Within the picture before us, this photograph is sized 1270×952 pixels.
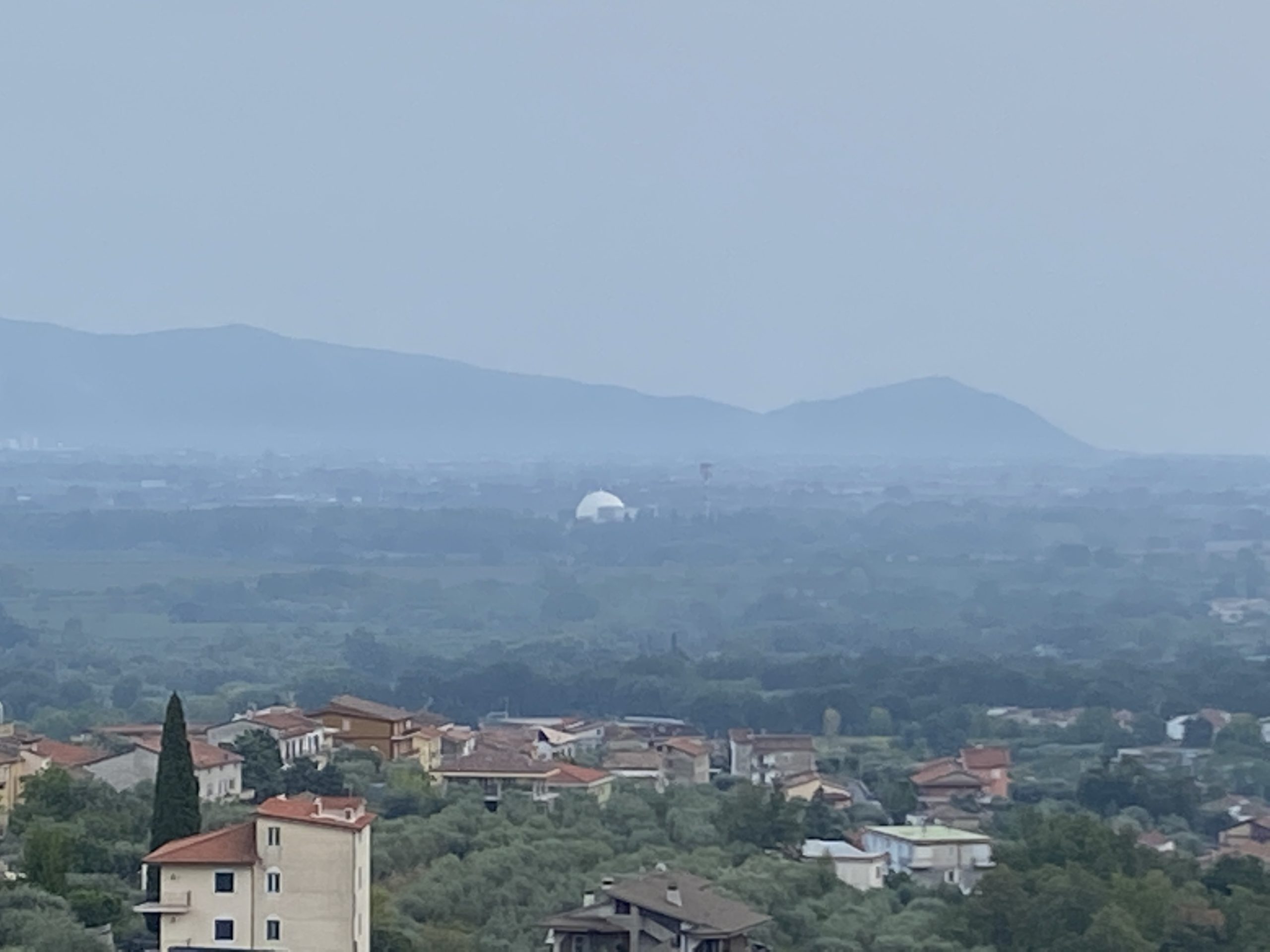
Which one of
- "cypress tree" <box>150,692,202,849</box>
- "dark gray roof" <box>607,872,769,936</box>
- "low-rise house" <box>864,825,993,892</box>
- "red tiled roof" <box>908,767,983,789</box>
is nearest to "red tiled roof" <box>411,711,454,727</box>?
"red tiled roof" <box>908,767,983,789</box>

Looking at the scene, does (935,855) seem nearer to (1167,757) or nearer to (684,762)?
(684,762)

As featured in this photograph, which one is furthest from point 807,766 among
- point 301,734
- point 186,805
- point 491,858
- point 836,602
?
point 836,602

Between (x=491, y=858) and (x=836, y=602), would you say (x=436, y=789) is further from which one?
(x=836, y=602)

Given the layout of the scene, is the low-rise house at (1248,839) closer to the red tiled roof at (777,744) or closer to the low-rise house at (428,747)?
the red tiled roof at (777,744)

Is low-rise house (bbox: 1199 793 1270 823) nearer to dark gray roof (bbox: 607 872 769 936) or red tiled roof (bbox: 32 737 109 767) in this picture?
red tiled roof (bbox: 32 737 109 767)

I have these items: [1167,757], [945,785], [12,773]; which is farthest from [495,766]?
[1167,757]

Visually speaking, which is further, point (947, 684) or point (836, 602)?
point (836, 602)

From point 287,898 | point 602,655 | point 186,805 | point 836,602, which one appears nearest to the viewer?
point 287,898
